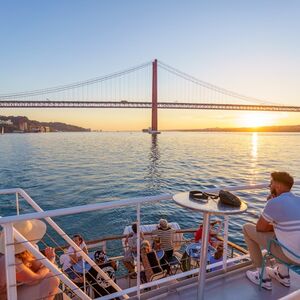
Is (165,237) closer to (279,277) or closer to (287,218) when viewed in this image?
(279,277)

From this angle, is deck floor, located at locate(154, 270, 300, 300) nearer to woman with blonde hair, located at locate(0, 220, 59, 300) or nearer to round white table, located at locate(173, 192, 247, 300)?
round white table, located at locate(173, 192, 247, 300)

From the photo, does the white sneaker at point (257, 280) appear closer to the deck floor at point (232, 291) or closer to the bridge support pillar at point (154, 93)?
the deck floor at point (232, 291)

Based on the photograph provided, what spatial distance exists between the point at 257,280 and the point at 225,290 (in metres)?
0.30

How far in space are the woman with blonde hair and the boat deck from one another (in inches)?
31.4

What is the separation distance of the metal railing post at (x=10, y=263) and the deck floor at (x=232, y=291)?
1.09 m

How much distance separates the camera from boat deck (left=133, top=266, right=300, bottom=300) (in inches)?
87.0

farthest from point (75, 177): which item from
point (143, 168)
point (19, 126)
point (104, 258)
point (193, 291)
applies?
point (19, 126)

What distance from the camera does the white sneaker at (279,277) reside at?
7.82 feet

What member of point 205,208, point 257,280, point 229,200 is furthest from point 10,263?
point 257,280

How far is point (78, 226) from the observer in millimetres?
9133

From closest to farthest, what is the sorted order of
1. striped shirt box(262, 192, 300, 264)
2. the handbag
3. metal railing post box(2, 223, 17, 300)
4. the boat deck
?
metal railing post box(2, 223, 17, 300) → the handbag → striped shirt box(262, 192, 300, 264) → the boat deck

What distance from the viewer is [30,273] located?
1639 millimetres

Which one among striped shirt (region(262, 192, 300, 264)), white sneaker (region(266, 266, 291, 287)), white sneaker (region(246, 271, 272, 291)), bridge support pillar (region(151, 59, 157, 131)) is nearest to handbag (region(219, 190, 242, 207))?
striped shirt (region(262, 192, 300, 264))

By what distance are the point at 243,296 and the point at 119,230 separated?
7365 mm
